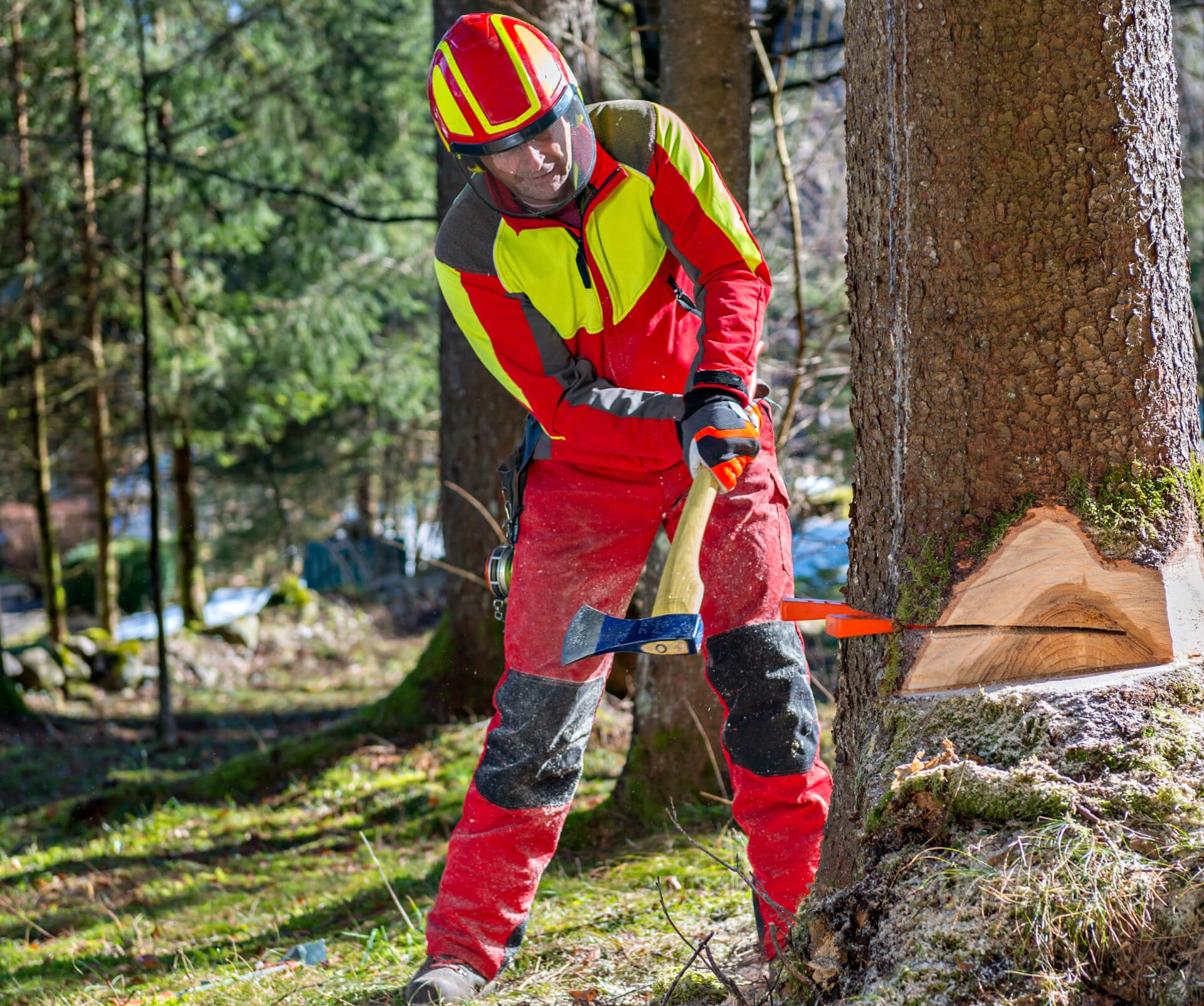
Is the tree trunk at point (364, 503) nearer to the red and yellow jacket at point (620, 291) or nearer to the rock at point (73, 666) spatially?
the rock at point (73, 666)

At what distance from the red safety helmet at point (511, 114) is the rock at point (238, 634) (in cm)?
900

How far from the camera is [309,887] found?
4195mm

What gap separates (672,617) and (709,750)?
1.91 metres

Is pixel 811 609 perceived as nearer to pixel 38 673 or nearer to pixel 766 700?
pixel 766 700

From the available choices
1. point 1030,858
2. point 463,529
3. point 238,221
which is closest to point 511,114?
point 1030,858

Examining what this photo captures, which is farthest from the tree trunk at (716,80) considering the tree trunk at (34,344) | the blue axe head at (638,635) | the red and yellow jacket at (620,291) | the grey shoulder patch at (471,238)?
the tree trunk at (34,344)

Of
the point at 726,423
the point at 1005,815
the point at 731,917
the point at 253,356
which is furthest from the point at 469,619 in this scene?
the point at 253,356

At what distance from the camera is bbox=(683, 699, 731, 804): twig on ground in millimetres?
3703

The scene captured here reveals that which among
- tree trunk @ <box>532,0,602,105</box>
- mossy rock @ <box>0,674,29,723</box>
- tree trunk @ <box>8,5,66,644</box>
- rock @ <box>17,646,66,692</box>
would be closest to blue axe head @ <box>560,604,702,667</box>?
tree trunk @ <box>532,0,602,105</box>

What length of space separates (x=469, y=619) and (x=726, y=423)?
11.5 ft

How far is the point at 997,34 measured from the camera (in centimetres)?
185

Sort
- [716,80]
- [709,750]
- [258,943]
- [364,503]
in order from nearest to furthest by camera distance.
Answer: [258,943] < [709,750] < [716,80] < [364,503]

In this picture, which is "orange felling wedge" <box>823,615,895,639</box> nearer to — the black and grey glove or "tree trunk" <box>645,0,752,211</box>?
the black and grey glove

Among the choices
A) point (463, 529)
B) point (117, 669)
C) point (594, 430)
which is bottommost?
point (117, 669)
